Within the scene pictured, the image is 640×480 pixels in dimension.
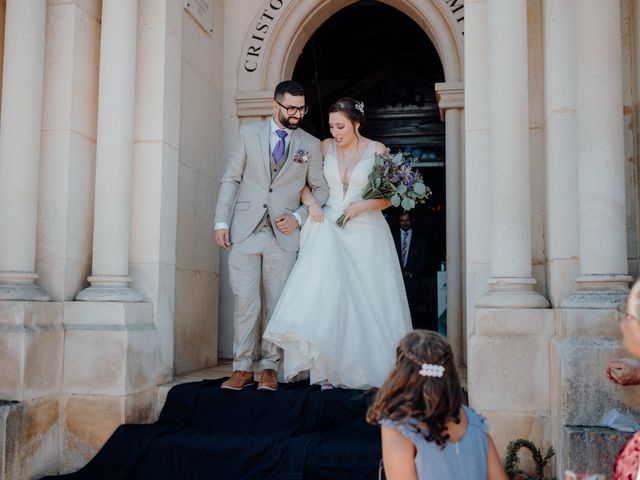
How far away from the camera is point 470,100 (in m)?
5.18

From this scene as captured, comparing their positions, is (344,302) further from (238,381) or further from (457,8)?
(457,8)

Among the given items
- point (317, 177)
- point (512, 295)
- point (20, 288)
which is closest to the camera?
point (512, 295)

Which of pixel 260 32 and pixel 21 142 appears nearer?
pixel 21 142

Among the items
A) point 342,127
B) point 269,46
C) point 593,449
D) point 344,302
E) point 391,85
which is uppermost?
point 391,85

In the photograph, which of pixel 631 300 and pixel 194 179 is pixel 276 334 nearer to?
pixel 194 179

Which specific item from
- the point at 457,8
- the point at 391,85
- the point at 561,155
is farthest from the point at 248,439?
the point at 391,85

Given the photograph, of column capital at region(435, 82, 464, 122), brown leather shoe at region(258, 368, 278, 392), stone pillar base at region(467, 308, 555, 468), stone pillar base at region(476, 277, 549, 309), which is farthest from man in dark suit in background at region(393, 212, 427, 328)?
stone pillar base at region(467, 308, 555, 468)

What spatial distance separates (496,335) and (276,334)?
1.48 metres

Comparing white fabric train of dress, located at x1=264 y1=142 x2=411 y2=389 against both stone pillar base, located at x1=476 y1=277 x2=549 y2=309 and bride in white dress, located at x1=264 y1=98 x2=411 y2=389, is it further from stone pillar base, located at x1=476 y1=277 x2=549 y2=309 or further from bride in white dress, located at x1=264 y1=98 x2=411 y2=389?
stone pillar base, located at x1=476 y1=277 x2=549 y2=309

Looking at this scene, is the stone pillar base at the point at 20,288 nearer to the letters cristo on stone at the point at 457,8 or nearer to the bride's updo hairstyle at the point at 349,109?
the bride's updo hairstyle at the point at 349,109

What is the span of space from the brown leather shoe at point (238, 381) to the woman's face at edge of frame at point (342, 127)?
1888 millimetres

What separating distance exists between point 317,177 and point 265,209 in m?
0.51

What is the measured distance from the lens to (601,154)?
4.44 meters

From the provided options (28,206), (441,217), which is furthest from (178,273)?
(441,217)
